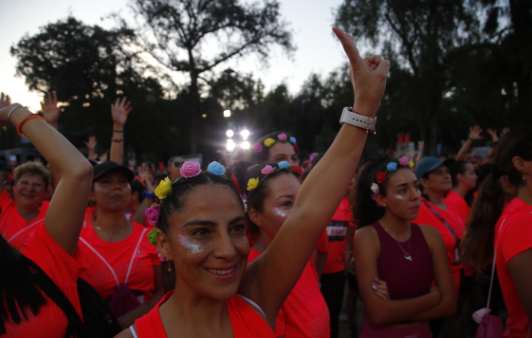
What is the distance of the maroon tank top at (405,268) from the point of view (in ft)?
8.59

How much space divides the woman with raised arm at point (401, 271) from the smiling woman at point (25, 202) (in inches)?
127

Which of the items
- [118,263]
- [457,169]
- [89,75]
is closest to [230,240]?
[118,263]

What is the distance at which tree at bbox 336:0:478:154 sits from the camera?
64.0 feet

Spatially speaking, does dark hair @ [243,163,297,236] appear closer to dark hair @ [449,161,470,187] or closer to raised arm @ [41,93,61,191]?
raised arm @ [41,93,61,191]

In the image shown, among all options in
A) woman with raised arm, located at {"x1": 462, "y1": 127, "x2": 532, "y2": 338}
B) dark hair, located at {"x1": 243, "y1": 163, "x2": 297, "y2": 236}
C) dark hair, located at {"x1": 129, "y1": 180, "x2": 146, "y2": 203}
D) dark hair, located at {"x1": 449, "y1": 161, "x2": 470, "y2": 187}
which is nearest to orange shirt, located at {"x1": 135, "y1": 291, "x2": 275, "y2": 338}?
dark hair, located at {"x1": 243, "y1": 163, "x2": 297, "y2": 236}

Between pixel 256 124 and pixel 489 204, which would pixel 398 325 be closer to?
pixel 489 204

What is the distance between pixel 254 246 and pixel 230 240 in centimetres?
100

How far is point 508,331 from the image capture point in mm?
2473

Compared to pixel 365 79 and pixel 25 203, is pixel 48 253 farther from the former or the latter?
pixel 25 203

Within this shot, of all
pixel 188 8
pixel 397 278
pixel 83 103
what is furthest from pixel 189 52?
pixel 397 278

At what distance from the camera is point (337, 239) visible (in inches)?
182

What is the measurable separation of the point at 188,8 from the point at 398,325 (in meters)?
25.1

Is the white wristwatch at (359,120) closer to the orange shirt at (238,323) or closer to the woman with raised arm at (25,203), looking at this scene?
the orange shirt at (238,323)

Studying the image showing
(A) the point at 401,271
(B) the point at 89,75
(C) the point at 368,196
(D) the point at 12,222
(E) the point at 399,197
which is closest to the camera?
(A) the point at 401,271
